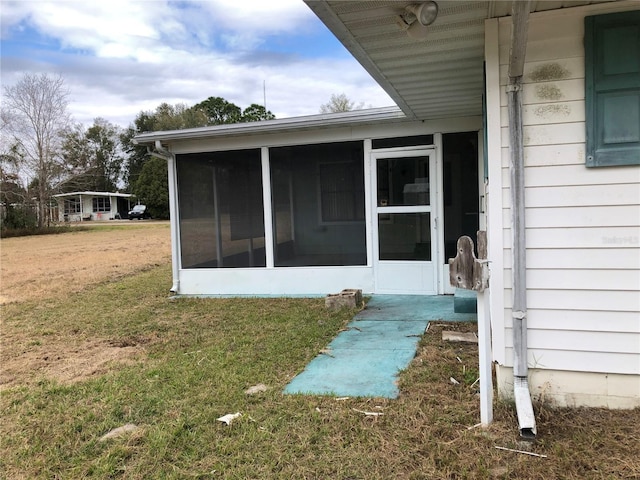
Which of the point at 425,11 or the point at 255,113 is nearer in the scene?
the point at 425,11

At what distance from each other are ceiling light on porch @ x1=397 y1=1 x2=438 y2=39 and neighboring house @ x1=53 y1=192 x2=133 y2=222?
41.4m

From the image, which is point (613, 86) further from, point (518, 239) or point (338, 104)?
point (338, 104)

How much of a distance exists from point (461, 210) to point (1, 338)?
5.65 metres

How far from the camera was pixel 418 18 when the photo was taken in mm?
2471

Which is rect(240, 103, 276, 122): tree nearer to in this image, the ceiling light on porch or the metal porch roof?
the metal porch roof

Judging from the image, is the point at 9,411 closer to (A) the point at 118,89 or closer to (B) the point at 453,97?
(B) the point at 453,97

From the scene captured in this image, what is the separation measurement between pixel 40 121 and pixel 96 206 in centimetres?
1914

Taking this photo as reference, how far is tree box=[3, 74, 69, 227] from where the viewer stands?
82.3 ft

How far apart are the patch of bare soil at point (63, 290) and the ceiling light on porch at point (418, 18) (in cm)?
348

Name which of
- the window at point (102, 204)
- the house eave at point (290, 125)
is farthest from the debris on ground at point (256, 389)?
the window at point (102, 204)

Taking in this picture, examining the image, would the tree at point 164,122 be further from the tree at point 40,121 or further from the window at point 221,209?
the window at point 221,209

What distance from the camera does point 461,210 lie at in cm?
592

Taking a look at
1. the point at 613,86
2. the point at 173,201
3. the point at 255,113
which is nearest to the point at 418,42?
the point at 613,86

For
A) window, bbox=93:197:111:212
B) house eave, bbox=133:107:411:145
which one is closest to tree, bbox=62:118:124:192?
window, bbox=93:197:111:212
